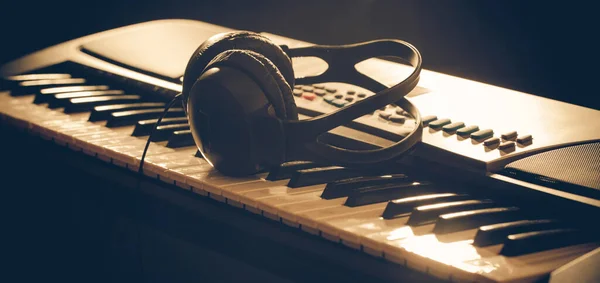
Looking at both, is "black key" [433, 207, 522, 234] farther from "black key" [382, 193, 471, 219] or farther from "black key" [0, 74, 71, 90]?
"black key" [0, 74, 71, 90]

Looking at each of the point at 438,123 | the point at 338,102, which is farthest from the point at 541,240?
the point at 338,102

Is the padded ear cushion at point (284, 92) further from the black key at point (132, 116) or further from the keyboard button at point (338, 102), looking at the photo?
the black key at point (132, 116)

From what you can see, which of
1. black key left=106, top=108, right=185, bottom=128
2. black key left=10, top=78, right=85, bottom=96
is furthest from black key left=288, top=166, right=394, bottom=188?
black key left=10, top=78, right=85, bottom=96

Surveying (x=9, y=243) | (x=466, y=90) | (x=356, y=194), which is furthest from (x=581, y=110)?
(x=9, y=243)

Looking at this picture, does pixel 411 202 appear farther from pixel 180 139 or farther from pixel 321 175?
pixel 180 139

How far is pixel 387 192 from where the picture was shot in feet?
2.82

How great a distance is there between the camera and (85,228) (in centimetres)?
125

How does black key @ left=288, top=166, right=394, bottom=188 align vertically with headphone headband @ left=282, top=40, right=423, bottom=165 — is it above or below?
below

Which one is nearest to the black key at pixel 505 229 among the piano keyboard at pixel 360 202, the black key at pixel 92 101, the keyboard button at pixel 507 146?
the piano keyboard at pixel 360 202

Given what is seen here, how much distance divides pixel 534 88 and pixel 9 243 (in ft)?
3.41

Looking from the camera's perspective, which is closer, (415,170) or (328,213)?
(328,213)

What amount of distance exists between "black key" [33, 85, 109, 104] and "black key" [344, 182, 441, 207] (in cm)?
61

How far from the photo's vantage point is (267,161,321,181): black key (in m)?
0.92

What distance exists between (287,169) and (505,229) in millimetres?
296
